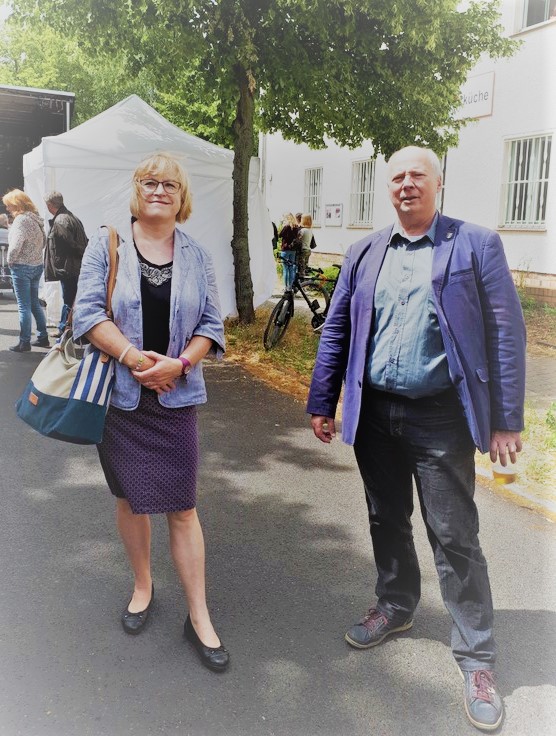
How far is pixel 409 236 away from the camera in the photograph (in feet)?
9.02

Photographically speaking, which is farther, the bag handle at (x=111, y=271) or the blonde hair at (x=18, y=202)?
the blonde hair at (x=18, y=202)

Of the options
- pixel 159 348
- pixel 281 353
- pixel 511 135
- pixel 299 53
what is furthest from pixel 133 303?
pixel 511 135

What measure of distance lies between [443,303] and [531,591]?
1739 mm

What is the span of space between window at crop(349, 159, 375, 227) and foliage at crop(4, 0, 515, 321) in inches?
254

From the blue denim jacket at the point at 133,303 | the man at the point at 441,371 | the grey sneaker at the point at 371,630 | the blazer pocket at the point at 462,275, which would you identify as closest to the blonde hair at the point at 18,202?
the blue denim jacket at the point at 133,303

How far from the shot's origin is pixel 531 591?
3.54 metres

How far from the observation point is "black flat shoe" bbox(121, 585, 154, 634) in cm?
309

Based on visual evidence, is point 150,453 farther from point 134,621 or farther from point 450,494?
point 450,494

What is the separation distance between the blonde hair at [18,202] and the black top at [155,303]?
7.33m

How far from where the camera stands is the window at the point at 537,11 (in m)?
12.1

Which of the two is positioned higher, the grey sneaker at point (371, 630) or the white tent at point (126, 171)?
the white tent at point (126, 171)

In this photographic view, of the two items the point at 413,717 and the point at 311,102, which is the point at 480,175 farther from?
the point at 413,717

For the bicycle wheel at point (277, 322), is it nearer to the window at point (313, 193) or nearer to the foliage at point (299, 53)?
the foliage at point (299, 53)

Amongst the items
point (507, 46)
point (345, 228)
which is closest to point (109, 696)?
point (507, 46)
